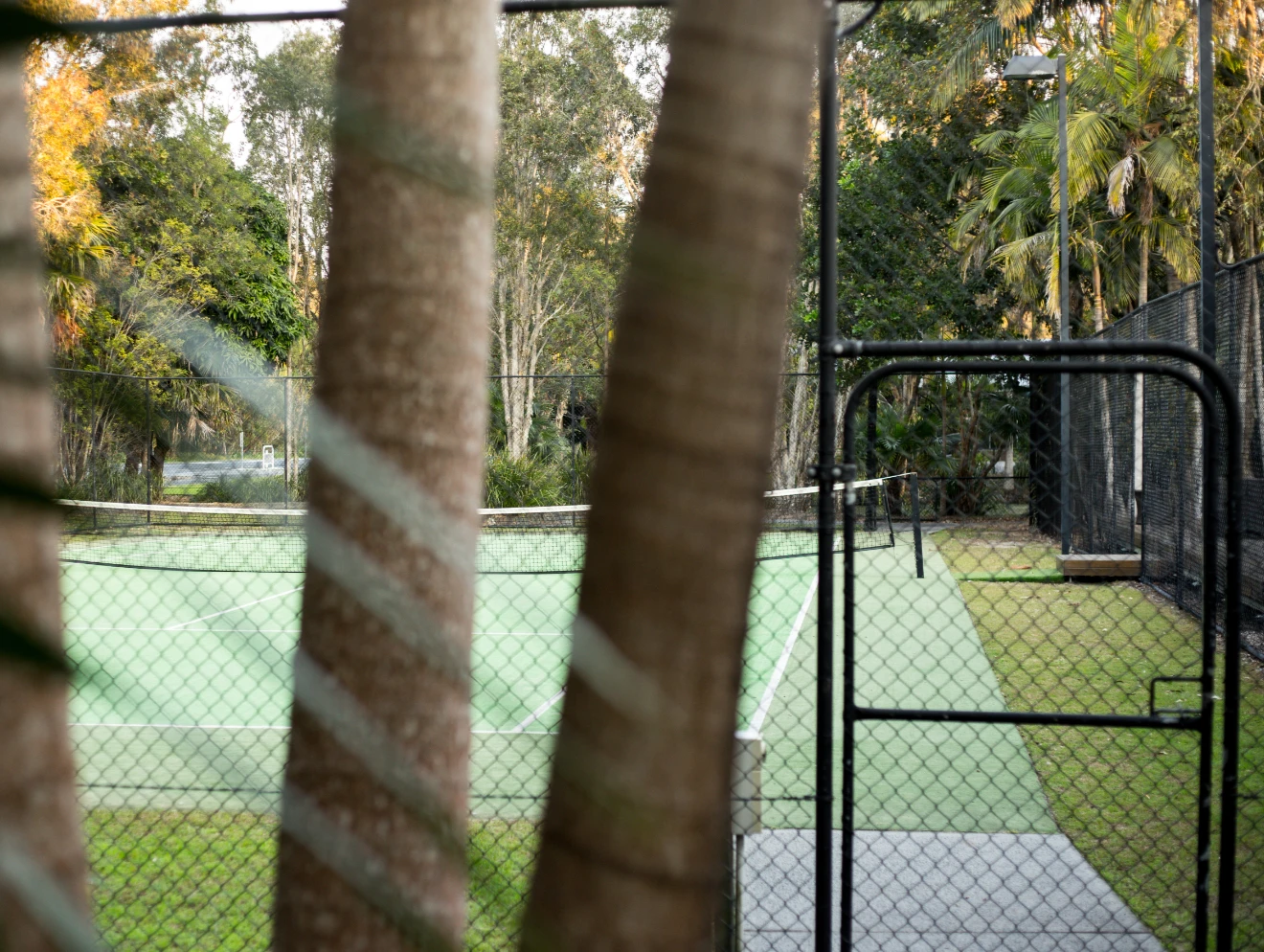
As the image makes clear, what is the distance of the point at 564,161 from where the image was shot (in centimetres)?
2447

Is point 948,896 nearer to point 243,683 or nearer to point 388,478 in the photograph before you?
point 388,478

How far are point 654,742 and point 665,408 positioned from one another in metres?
0.20

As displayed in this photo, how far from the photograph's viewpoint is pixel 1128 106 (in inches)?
623

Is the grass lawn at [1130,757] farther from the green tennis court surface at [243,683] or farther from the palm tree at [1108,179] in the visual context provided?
the palm tree at [1108,179]

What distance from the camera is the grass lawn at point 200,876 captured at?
144 inches

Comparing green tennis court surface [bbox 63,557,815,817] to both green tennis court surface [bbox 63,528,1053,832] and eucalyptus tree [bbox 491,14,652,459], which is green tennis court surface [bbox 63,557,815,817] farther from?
eucalyptus tree [bbox 491,14,652,459]

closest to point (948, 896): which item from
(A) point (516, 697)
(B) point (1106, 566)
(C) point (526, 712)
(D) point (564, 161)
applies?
(C) point (526, 712)

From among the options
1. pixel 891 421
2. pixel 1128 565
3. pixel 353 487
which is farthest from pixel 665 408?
pixel 891 421

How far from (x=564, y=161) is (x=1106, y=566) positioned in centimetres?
1619

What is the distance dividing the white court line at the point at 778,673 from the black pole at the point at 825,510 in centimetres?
204

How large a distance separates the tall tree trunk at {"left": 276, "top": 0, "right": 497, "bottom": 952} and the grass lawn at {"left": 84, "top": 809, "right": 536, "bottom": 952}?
2.30 meters

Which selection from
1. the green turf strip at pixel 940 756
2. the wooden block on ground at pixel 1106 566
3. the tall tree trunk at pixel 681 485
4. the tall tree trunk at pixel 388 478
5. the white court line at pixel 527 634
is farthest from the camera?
the wooden block on ground at pixel 1106 566

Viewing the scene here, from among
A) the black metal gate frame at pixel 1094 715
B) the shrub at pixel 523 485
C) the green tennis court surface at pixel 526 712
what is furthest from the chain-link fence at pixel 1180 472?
the shrub at pixel 523 485

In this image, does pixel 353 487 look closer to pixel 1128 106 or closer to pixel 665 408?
pixel 665 408
